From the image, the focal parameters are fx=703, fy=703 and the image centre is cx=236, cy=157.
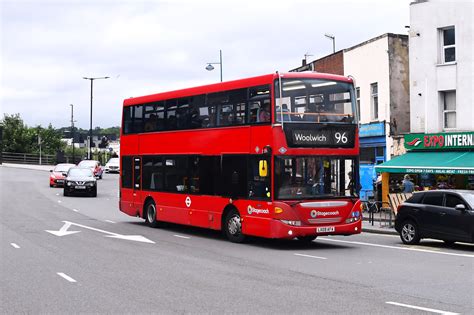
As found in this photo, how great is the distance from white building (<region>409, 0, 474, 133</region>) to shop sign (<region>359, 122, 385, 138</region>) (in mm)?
2404

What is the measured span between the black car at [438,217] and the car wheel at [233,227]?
4.49 meters

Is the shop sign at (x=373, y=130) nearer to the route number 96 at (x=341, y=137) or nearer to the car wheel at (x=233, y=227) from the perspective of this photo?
the route number 96 at (x=341, y=137)

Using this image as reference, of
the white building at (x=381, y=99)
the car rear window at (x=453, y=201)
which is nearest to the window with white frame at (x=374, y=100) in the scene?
the white building at (x=381, y=99)

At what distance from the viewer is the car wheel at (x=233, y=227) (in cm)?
1802

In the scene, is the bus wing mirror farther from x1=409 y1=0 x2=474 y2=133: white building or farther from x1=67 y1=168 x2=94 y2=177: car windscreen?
x1=67 y1=168 x2=94 y2=177: car windscreen

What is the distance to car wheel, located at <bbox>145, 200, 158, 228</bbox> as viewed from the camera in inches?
886

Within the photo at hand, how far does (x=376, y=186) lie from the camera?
31344mm

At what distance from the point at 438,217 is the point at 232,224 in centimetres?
524

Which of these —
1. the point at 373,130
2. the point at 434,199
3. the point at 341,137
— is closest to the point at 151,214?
the point at 341,137

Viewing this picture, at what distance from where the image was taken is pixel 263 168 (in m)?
16.9

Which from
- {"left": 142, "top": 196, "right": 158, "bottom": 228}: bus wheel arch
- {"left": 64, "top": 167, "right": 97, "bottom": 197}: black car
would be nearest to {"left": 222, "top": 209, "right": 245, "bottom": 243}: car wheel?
{"left": 142, "top": 196, "right": 158, "bottom": 228}: bus wheel arch

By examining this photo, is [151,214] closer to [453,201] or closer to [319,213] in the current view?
[319,213]

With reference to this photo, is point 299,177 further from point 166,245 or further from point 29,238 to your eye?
point 29,238

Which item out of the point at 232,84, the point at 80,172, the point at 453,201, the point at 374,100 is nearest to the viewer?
the point at 453,201
